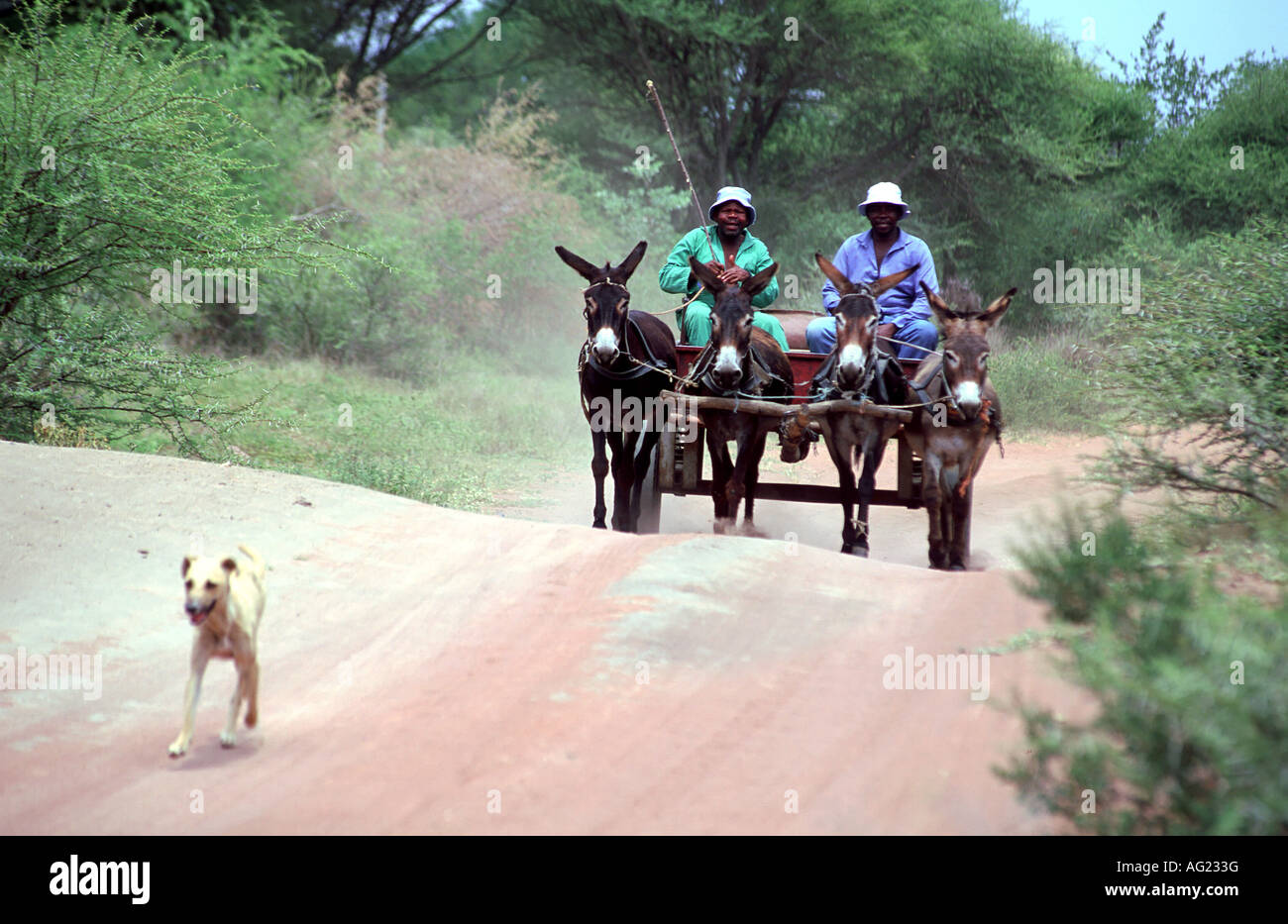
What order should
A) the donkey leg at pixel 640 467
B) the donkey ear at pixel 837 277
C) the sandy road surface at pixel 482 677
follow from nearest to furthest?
the sandy road surface at pixel 482 677
the donkey ear at pixel 837 277
the donkey leg at pixel 640 467

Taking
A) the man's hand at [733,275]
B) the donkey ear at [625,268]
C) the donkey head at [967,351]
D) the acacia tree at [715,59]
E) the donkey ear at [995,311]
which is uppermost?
the acacia tree at [715,59]

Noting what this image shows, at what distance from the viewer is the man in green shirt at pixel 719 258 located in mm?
9289

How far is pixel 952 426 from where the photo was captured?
26.6 ft

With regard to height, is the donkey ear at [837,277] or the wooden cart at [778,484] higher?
the donkey ear at [837,277]

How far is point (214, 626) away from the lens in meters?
4.58

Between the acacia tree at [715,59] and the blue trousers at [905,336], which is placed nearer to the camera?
the blue trousers at [905,336]

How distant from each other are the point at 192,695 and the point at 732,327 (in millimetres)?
4605

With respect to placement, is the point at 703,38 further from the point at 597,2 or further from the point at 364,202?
the point at 364,202

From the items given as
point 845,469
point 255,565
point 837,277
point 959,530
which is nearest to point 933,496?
point 959,530

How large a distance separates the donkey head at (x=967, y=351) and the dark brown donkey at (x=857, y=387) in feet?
1.64

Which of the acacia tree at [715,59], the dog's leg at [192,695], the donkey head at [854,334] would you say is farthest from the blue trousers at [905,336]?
the acacia tree at [715,59]

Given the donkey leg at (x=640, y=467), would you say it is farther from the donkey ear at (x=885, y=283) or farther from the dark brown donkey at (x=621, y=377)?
the donkey ear at (x=885, y=283)

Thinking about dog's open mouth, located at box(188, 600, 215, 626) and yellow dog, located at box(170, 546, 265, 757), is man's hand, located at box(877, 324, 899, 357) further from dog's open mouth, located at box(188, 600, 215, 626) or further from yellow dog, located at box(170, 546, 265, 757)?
dog's open mouth, located at box(188, 600, 215, 626)

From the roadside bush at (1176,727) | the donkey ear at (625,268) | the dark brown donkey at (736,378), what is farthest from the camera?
the donkey ear at (625,268)
